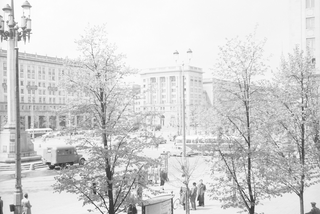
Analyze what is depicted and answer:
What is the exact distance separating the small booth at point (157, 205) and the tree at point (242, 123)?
1.81m

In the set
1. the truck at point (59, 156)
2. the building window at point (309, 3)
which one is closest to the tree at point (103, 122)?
the building window at point (309, 3)

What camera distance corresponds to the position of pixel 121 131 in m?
11.0

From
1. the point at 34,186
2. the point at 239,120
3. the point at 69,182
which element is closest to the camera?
the point at 69,182

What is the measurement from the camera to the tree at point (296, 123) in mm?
13703

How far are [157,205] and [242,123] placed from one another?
3.80 meters

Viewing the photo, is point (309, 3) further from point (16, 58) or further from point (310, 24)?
point (16, 58)

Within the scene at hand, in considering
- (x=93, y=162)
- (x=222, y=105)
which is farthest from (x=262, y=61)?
(x=93, y=162)

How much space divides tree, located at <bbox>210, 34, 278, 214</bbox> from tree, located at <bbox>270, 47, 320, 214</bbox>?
49.4 inches

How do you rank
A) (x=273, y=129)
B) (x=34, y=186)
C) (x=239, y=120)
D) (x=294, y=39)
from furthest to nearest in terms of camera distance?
(x=294, y=39) → (x=34, y=186) → (x=273, y=129) → (x=239, y=120)

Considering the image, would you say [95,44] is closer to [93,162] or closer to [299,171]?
[93,162]

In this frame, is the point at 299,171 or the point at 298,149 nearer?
the point at 299,171

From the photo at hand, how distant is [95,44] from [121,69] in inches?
41.3

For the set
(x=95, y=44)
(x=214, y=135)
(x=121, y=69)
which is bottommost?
(x=214, y=135)

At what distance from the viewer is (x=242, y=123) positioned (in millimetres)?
12391
